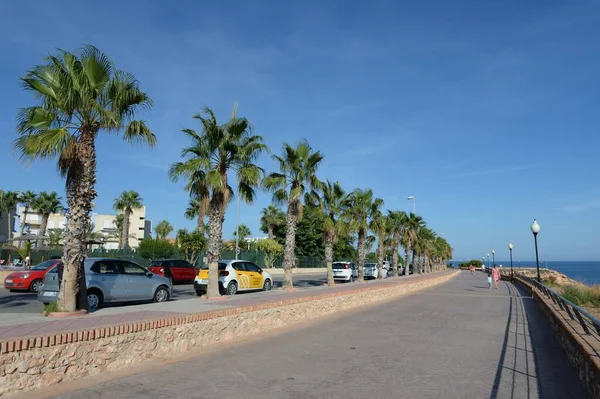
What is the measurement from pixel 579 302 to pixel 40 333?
22.8 m

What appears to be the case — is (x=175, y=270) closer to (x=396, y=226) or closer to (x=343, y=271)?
(x=343, y=271)

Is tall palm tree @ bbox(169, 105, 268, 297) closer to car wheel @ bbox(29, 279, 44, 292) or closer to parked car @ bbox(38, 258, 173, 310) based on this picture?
parked car @ bbox(38, 258, 173, 310)

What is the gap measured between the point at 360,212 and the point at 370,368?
21.6m

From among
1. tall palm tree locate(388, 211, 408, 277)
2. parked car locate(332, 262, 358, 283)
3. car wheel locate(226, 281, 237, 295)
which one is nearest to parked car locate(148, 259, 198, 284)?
car wheel locate(226, 281, 237, 295)

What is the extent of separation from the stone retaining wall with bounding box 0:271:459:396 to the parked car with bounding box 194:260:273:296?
563cm

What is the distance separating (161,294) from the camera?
579 inches

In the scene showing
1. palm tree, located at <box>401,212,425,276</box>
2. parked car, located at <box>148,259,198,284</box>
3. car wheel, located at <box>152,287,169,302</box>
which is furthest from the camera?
palm tree, located at <box>401,212,425,276</box>

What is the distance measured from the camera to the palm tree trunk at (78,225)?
32.4 ft

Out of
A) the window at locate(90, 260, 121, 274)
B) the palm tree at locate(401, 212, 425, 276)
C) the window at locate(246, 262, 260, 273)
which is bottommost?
the window at locate(246, 262, 260, 273)

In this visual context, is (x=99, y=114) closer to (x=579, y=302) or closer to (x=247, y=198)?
(x=247, y=198)

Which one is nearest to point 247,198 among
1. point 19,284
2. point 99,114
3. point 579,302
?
point 99,114

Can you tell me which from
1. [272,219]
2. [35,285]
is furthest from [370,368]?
[272,219]

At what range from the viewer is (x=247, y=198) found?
16.5 metres

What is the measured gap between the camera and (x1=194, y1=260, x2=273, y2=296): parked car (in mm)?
17891
